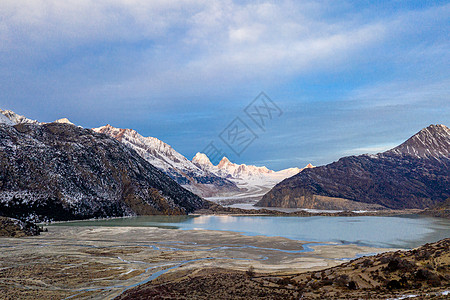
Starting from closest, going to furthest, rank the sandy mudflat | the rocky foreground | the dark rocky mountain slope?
1. the rocky foreground
2. the sandy mudflat
3. the dark rocky mountain slope

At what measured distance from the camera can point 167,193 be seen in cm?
17762

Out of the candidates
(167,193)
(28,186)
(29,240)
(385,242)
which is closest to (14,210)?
(28,186)

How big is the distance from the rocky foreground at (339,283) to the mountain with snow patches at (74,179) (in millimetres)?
98888

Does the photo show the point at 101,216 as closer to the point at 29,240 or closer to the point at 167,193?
the point at 167,193

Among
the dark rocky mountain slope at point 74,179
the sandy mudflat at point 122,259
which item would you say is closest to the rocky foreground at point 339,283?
the sandy mudflat at point 122,259

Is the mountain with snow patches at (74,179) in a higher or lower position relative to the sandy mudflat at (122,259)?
higher

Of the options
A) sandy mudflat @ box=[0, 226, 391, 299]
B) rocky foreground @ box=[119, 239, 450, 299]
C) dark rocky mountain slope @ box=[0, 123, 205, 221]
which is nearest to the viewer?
rocky foreground @ box=[119, 239, 450, 299]

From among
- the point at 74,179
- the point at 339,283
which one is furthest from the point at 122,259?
the point at 74,179

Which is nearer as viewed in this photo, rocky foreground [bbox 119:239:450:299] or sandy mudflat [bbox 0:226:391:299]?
rocky foreground [bbox 119:239:450:299]

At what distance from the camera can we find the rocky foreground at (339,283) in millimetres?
26828

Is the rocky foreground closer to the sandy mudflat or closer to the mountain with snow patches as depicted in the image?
the sandy mudflat

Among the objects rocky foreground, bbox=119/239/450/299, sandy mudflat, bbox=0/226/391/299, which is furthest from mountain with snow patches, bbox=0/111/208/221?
rocky foreground, bbox=119/239/450/299

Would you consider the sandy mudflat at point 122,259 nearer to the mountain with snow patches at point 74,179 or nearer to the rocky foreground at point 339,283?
the rocky foreground at point 339,283

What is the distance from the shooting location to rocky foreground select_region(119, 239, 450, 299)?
26828 millimetres
